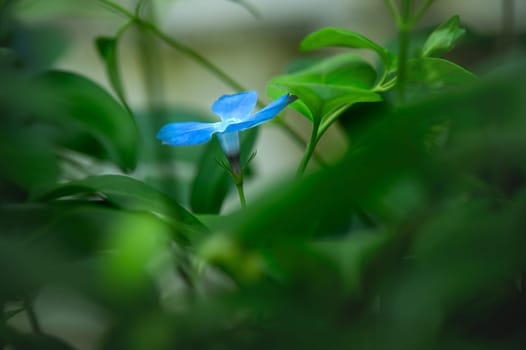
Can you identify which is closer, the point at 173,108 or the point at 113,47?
the point at 113,47

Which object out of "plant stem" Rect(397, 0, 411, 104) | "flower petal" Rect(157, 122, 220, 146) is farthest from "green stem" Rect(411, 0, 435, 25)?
"flower petal" Rect(157, 122, 220, 146)

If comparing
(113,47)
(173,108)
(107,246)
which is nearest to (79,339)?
(173,108)

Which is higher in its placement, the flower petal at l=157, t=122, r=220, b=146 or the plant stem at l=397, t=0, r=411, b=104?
the plant stem at l=397, t=0, r=411, b=104

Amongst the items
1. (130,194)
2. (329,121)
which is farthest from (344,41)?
(130,194)

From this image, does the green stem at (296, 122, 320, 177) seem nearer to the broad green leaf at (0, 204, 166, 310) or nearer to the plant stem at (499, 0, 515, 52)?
the broad green leaf at (0, 204, 166, 310)

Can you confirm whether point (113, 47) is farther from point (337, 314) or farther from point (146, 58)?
point (337, 314)

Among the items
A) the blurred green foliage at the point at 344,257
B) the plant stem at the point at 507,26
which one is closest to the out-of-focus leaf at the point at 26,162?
the blurred green foliage at the point at 344,257
